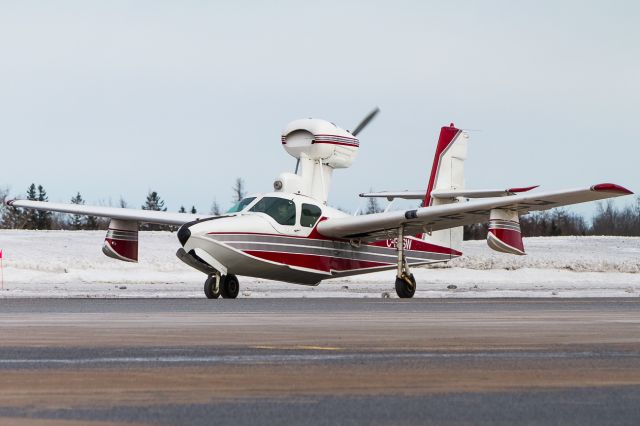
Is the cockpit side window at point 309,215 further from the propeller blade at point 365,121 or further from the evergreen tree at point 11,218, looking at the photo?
the evergreen tree at point 11,218

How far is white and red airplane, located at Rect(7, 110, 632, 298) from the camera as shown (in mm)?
26047

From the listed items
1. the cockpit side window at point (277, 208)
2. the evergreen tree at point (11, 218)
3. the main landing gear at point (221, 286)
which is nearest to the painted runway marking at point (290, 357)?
the main landing gear at point (221, 286)

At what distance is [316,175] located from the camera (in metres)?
30.7

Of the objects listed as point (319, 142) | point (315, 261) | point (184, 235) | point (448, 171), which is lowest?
point (315, 261)

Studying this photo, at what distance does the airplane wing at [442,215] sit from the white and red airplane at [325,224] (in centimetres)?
3

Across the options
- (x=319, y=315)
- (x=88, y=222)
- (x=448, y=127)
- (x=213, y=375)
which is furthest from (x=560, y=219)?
(x=213, y=375)

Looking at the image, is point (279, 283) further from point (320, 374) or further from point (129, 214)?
point (320, 374)

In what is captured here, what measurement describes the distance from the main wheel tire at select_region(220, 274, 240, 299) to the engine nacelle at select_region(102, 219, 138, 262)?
6351mm

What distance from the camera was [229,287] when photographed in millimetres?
26359

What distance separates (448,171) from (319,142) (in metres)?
4.12

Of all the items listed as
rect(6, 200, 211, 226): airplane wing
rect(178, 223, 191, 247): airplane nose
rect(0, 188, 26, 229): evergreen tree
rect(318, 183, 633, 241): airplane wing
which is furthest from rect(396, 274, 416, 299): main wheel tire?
Answer: rect(0, 188, 26, 229): evergreen tree

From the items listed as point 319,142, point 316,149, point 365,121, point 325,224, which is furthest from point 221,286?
point 365,121

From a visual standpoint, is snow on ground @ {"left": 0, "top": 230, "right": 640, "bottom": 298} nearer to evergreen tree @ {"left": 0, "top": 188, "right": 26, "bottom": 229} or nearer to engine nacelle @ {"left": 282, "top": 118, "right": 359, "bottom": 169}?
engine nacelle @ {"left": 282, "top": 118, "right": 359, "bottom": 169}

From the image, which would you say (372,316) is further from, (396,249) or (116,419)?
(396,249)
